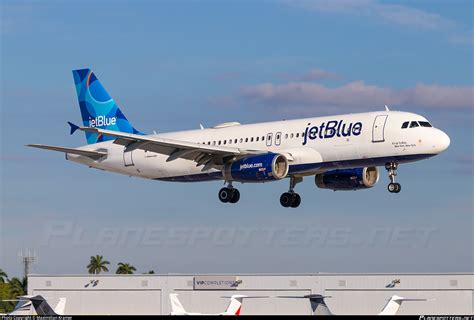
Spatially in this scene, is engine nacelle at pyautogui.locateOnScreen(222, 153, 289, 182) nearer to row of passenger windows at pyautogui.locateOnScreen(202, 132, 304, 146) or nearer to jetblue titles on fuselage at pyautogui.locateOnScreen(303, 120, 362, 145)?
row of passenger windows at pyautogui.locateOnScreen(202, 132, 304, 146)

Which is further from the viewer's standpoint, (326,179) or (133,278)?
(133,278)

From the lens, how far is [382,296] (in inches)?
3957

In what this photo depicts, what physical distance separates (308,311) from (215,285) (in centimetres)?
1233

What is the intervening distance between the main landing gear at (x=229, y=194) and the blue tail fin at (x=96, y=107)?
1049 centimetres

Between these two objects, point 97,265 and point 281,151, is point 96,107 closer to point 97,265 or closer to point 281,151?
point 281,151

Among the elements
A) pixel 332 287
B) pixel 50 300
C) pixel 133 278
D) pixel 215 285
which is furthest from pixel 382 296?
pixel 50 300

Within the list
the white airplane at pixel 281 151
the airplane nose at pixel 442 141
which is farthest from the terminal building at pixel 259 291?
the airplane nose at pixel 442 141

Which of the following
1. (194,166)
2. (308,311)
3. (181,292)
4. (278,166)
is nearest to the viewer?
(278,166)

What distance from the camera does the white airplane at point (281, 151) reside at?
230ft

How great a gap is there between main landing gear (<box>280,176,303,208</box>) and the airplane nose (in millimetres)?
11736

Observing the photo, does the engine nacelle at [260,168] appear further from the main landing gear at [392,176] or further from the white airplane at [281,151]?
the main landing gear at [392,176]

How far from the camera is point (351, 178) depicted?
77312 mm

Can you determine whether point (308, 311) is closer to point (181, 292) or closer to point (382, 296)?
point (382, 296)

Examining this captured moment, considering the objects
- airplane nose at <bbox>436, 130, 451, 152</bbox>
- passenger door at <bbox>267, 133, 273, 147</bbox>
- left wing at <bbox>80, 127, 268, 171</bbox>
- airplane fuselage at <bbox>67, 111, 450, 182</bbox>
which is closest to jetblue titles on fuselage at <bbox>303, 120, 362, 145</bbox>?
airplane fuselage at <bbox>67, 111, 450, 182</bbox>
